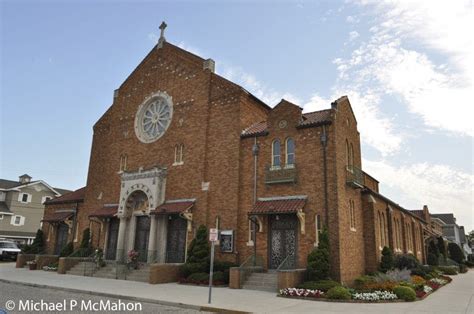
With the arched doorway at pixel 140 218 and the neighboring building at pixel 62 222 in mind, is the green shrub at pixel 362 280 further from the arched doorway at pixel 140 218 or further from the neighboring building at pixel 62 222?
the neighboring building at pixel 62 222

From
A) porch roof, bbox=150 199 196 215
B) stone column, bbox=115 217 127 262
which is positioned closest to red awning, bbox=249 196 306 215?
porch roof, bbox=150 199 196 215

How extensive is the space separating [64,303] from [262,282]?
8648 millimetres

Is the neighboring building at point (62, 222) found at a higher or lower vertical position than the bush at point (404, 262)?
higher

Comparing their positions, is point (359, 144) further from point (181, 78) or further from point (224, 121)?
point (181, 78)

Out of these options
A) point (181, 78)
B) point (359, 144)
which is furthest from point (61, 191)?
point (359, 144)

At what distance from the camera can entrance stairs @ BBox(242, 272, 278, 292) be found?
16.6 meters

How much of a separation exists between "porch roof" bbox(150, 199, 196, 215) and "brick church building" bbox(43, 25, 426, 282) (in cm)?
7

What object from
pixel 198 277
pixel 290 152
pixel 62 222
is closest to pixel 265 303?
pixel 198 277

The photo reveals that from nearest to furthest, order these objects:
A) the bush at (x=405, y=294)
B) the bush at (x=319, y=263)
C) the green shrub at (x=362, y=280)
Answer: the bush at (x=405, y=294) < the bush at (x=319, y=263) < the green shrub at (x=362, y=280)

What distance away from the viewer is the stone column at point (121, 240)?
23.8 metres

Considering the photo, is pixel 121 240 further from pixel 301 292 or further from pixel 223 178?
pixel 301 292

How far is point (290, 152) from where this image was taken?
64.8 ft

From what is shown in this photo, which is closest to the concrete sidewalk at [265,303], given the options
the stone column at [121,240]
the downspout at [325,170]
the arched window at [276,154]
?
the downspout at [325,170]

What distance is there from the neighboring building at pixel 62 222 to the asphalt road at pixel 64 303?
1472 cm
